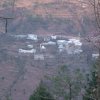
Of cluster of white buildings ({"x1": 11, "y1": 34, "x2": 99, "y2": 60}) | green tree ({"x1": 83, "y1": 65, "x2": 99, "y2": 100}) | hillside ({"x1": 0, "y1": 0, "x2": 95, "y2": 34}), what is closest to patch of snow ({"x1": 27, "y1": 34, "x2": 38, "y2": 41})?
cluster of white buildings ({"x1": 11, "y1": 34, "x2": 99, "y2": 60})

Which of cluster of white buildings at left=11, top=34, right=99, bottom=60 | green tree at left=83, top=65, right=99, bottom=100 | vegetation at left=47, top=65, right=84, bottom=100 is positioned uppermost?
green tree at left=83, top=65, right=99, bottom=100

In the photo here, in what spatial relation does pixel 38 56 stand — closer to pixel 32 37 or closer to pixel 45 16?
pixel 32 37

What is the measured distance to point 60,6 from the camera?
133ft

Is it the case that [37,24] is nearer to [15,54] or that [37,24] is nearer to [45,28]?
[45,28]

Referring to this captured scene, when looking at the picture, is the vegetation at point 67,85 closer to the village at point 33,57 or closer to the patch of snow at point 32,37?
the village at point 33,57

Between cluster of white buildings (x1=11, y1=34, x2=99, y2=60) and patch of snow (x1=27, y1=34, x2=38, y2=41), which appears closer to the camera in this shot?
cluster of white buildings (x1=11, y1=34, x2=99, y2=60)

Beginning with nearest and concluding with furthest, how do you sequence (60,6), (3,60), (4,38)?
(3,60), (4,38), (60,6)

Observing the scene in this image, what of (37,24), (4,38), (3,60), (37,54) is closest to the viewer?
(3,60)

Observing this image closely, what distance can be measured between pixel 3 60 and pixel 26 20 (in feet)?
34.1

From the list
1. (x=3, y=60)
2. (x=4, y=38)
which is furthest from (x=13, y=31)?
(x=3, y=60)

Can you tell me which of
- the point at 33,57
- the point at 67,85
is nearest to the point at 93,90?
the point at 67,85

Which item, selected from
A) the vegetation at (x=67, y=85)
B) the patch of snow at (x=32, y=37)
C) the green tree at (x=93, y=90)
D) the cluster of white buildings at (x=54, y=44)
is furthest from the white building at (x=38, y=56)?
the green tree at (x=93, y=90)

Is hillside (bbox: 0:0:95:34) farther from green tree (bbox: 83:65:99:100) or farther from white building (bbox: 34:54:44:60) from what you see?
green tree (bbox: 83:65:99:100)

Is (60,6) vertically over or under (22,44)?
over
